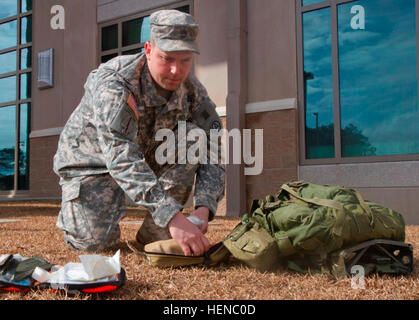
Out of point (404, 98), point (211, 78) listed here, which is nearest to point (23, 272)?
point (404, 98)

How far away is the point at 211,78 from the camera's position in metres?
5.29

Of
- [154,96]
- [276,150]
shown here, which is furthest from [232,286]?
[276,150]

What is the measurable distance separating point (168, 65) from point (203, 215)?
25.6 inches

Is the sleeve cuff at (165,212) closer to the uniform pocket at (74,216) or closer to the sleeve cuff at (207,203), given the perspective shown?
the sleeve cuff at (207,203)

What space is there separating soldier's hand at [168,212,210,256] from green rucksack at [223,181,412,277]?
17cm

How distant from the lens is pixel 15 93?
8078mm

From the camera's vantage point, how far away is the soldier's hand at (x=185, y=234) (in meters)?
1.57

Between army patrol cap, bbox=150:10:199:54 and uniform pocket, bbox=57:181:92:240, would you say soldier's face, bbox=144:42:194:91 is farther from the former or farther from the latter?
uniform pocket, bbox=57:181:92:240

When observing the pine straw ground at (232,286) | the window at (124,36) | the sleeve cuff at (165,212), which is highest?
the window at (124,36)

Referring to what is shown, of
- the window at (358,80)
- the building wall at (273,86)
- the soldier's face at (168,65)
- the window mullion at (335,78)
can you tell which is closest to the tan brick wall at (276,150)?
the building wall at (273,86)

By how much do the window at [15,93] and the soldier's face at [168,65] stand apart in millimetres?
6755

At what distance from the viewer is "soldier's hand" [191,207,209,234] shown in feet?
5.82

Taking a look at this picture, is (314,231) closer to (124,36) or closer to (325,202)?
(325,202)
